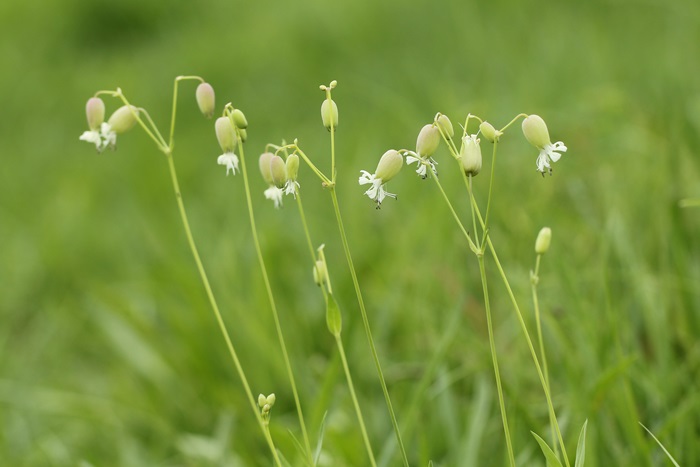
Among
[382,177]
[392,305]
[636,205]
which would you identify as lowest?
[392,305]

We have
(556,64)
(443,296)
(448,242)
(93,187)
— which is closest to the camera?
(443,296)

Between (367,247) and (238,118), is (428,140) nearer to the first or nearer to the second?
(238,118)

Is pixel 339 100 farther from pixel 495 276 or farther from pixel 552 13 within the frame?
pixel 495 276

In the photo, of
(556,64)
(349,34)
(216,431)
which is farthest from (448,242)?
(349,34)

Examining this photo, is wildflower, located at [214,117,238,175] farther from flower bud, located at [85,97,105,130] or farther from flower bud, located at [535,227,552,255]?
flower bud, located at [535,227,552,255]

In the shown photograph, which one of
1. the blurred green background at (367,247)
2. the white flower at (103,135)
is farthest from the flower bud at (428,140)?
the blurred green background at (367,247)

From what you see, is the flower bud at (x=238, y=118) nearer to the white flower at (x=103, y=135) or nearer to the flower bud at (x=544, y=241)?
the white flower at (x=103, y=135)

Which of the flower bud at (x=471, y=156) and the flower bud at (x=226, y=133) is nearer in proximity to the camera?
the flower bud at (x=471, y=156)
